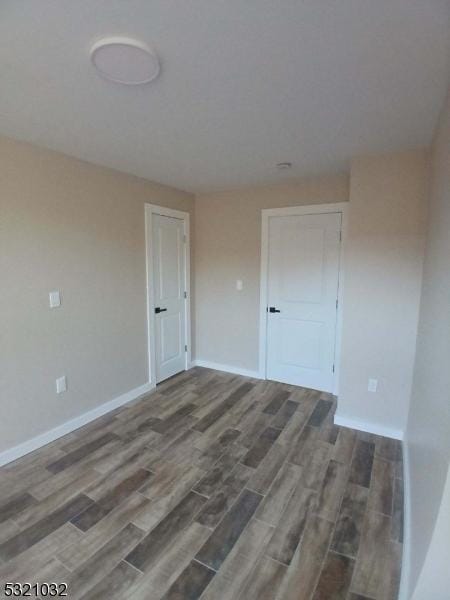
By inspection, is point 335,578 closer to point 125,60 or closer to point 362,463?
point 362,463

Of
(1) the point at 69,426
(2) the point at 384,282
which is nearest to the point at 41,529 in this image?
(1) the point at 69,426

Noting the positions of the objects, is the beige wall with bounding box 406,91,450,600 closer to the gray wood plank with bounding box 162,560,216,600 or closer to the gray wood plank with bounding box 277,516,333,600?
the gray wood plank with bounding box 277,516,333,600

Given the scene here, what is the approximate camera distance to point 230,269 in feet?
13.2

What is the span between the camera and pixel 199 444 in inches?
101

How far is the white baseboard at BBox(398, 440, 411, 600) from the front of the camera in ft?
4.51

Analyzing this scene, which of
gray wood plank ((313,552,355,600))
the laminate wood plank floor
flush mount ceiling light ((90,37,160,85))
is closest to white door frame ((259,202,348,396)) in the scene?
the laminate wood plank floor

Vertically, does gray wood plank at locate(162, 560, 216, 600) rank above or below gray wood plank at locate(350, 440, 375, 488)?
below

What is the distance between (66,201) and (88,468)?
2126 millimetres

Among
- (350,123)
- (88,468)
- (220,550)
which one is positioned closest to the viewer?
(220,550)

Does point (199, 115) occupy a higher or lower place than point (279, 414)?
higher

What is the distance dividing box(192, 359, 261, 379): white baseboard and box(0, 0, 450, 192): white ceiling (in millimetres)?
2598

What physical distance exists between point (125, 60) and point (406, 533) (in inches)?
109

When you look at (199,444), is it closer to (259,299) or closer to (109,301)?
(109,301)

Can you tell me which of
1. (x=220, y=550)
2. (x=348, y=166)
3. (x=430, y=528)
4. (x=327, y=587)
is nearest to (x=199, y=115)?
(x=348, y=166)
